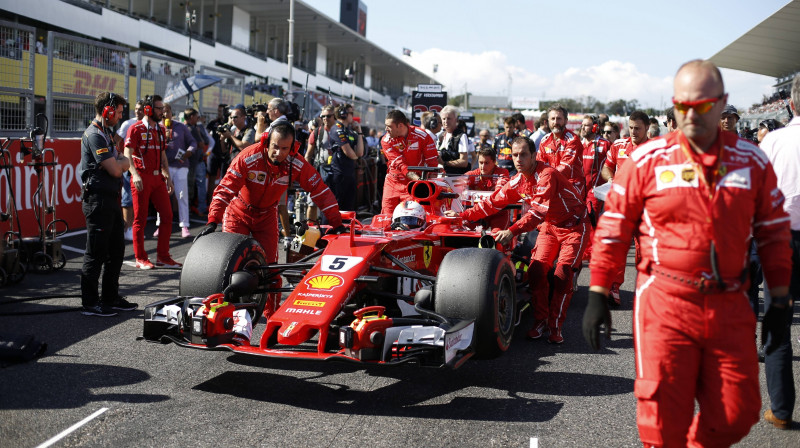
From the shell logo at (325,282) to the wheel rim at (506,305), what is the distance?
1121 mm

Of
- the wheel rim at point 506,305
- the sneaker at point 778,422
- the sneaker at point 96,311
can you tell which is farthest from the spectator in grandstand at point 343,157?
the sneaker at point 778,422

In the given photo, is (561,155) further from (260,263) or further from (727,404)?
(727,404)

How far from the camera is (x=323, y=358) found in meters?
4.45

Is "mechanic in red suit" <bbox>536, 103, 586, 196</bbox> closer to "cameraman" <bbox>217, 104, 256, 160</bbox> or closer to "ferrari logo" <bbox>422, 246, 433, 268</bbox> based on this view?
"ferrari logo" <bbox>422, 246, 433, 268</bbox>

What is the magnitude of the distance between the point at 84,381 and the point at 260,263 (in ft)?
5.06

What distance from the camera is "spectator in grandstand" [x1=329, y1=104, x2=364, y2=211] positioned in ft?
38.4

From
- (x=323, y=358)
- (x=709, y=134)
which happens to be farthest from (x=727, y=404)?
(x=323, y=358)

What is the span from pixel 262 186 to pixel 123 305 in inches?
68.2

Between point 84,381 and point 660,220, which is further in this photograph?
point 84,381

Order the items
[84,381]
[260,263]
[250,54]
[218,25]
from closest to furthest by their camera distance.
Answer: [84,381]
[260,263]
[218,25]
[250,54]

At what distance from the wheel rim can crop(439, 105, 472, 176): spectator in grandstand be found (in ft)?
18.4

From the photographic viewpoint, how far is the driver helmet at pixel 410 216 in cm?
656

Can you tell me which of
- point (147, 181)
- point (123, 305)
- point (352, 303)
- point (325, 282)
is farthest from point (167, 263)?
point (325, 282)

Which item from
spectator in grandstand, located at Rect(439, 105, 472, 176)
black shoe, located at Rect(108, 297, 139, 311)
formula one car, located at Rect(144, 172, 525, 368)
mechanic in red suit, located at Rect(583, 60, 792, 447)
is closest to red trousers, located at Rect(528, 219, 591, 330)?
formula one car, located at Rect(144, 172, 525, 368)
